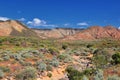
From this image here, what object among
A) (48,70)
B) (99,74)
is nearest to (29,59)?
(48,70)

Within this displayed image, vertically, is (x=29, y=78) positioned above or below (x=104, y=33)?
below

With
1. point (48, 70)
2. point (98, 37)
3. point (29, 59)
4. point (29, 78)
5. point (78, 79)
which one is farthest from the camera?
point (98, 37)

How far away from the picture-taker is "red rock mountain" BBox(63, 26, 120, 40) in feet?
602

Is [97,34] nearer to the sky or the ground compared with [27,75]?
nearer to the sky

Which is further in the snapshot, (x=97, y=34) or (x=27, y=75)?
(x=97, y=34)

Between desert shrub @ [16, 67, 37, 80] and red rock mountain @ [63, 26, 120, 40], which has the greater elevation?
red rock mountain @ [63, 26, 120, 40]

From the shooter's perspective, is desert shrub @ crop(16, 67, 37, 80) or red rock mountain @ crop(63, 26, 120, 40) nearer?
desert shrub @ crop(16, 67, 37, 80)

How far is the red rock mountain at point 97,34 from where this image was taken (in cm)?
18338

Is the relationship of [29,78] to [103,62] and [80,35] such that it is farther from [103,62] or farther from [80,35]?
[80,35]

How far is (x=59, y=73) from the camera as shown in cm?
2791

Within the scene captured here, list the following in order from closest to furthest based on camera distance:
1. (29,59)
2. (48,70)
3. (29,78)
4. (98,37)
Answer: (29,78) → (48,70) → (29,59) → (98,37)

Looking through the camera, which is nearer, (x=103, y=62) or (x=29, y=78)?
(x=29, y=78)

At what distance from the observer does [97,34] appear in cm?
18612

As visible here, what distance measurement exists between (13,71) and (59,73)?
4687 mm
